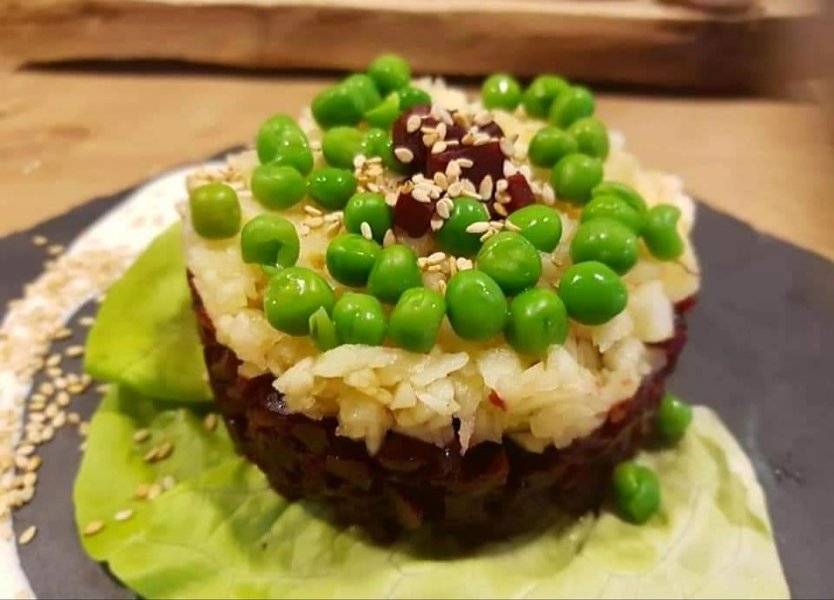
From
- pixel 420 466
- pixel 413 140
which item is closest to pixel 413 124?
pixel 413 140

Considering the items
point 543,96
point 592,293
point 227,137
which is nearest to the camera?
point 592,293

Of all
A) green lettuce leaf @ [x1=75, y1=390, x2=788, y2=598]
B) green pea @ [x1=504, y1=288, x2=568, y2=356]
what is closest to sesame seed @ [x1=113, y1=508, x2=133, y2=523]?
green lettuce leaf @ [x1=75, y1=390, x2=788, y2=598]

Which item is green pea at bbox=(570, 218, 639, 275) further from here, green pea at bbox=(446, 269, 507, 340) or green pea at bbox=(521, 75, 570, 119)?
green pea at bbox=(521, 75, 570, 119)

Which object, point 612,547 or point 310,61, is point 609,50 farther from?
point 612,547

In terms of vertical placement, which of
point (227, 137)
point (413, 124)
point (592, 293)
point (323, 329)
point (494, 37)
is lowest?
point (227, 137)

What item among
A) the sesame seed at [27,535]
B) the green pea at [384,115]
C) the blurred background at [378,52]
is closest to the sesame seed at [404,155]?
the green pea at [384,115]

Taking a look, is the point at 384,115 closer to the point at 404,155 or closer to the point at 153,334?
the point at 404,155
